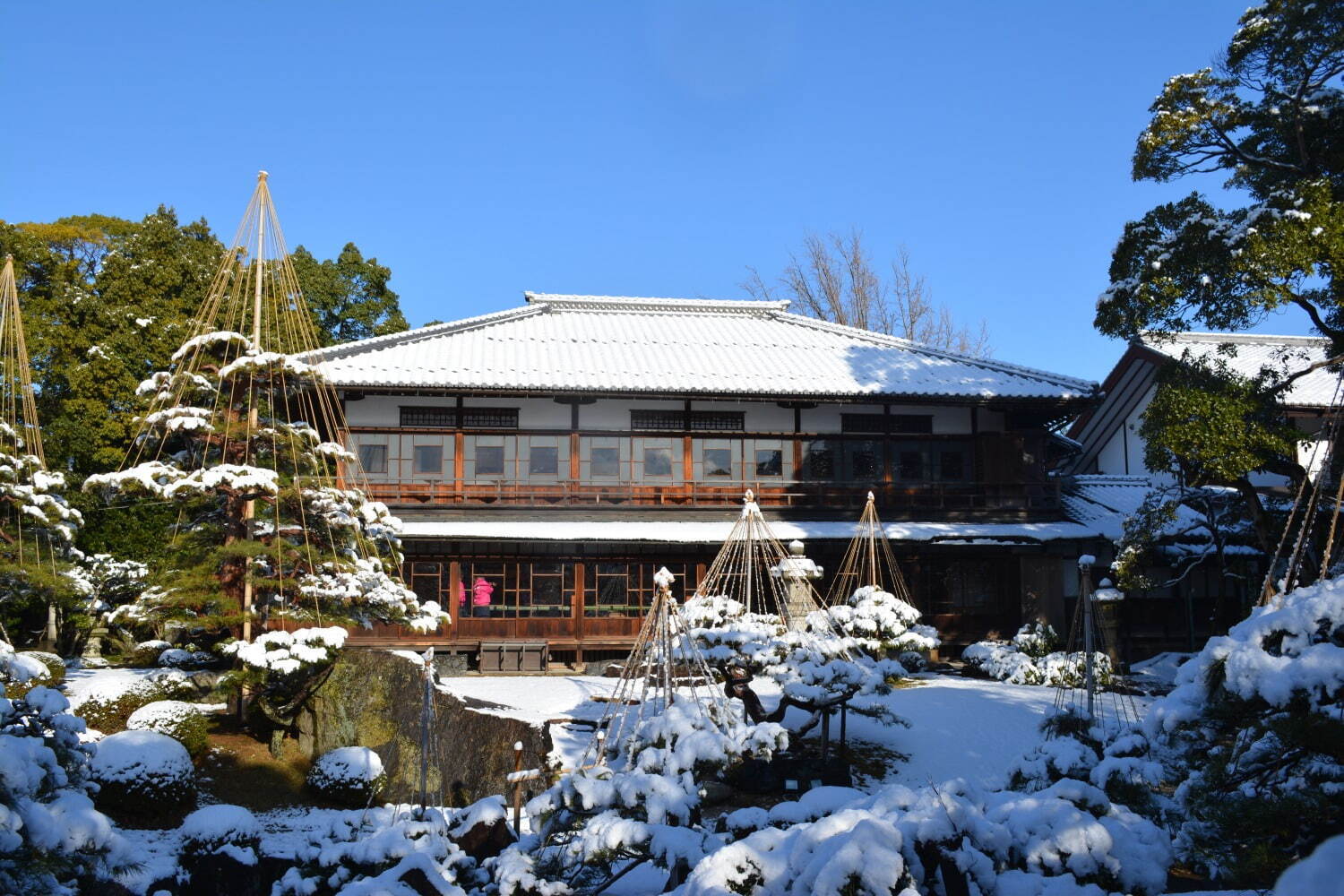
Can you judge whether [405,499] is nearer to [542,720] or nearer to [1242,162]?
[542,720]

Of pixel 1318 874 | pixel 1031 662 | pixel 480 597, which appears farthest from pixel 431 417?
pixel 1318 874

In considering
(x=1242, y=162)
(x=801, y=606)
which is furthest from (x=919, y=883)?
(x=1242, y=162)

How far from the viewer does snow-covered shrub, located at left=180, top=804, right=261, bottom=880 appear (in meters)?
9.05

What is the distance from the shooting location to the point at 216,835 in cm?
919

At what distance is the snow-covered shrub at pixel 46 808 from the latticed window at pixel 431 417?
14450mm

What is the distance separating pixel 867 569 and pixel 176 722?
1321cm

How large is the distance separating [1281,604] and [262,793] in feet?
38.1

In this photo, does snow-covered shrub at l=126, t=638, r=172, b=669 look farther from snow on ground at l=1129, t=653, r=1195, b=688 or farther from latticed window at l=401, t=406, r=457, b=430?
snow on ground at l=1129, t=653, r=1195, b=688

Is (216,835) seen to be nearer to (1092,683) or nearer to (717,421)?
(1092,683)

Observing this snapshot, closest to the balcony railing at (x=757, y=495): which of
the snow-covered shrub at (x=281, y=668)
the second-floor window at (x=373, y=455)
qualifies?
the second-floor window at (x=373, y=455)

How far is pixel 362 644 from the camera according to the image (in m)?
19.2

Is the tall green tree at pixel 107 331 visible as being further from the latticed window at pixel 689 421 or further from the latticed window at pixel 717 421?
the latticed window at pixel 717 421

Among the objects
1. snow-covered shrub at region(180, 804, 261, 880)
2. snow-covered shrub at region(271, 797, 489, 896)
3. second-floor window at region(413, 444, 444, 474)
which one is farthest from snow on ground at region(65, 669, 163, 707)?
second-floor window at region(413, 444, 444, 474)

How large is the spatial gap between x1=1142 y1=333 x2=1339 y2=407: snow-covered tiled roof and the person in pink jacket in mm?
16097
